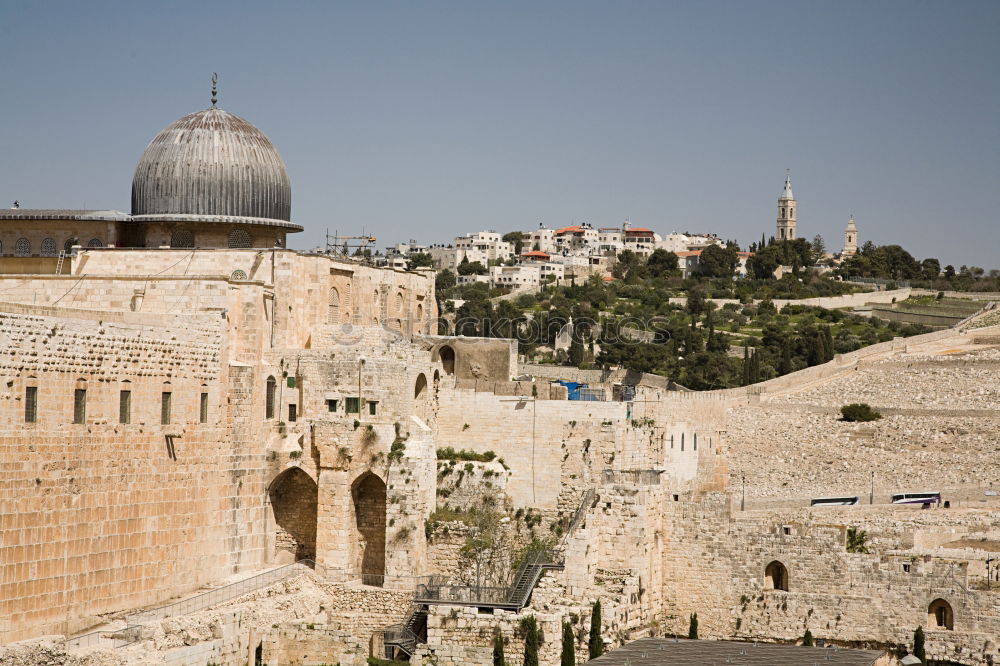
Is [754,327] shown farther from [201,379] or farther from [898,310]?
[201,379]

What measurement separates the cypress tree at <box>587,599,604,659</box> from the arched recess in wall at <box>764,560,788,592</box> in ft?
10.6

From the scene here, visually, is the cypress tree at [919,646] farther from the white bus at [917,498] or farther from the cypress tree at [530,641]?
the white bus at [917,498]

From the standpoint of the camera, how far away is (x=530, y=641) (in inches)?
936

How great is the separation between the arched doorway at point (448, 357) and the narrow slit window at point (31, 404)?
12.0m

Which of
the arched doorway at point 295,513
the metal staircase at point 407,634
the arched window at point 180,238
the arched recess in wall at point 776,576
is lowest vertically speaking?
the metal staircase at point 407,634

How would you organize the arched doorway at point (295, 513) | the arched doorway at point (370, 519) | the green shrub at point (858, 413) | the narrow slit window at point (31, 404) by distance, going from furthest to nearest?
the green shrub at point (858, 413) → the arched doorway at point (295, 513) → the arched doorway at point (370, 519) → the narrow slit window at point (31, 404)

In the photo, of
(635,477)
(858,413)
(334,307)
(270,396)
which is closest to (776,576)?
(635,477)

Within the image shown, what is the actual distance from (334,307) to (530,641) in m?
9.65

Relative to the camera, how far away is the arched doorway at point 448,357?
3306 centimetres

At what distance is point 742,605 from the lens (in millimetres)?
25844

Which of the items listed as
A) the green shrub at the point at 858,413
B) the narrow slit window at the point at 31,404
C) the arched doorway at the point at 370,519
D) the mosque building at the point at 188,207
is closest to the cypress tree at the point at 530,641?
the arched doorway at the point at 370,519

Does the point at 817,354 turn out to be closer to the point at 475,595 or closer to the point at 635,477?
the point at 635,477

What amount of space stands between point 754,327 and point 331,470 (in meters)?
55.1

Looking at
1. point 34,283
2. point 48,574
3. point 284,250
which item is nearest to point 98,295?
point 34,283
